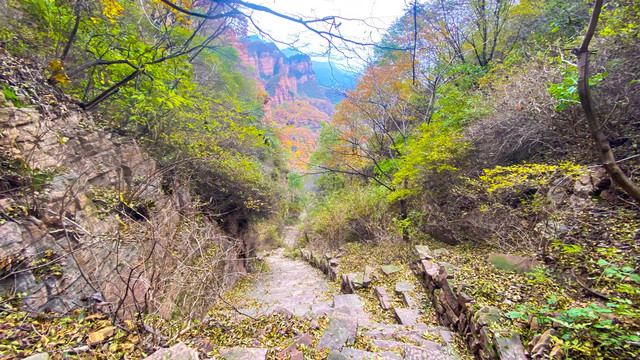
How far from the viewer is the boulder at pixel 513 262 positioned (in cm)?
304

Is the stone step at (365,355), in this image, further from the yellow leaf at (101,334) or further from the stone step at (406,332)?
the yellow leaf at (101,334)

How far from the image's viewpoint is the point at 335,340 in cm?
245

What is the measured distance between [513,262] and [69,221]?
19.6 ft

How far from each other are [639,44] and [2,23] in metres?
9.72

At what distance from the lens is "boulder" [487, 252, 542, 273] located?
3.04 metres

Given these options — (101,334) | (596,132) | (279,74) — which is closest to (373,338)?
(101,334)

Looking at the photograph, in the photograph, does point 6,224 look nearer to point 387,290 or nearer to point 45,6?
point 45,6

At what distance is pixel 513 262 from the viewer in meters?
3.25

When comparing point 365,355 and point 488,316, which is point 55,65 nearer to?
point 365,355

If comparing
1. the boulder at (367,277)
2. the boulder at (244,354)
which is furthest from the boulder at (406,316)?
the boulder at (244,354)

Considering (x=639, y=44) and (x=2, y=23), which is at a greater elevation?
(x=2, y=23)

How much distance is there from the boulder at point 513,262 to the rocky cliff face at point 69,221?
4.25m

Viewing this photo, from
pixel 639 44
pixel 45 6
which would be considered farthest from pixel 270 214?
pixel 639 44

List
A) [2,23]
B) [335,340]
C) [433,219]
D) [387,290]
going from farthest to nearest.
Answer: [433,219] < [387,290] < [2,23] < [335,340]
